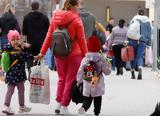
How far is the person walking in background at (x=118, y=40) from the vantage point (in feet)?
62.4

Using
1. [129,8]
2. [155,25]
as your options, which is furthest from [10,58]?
[129,8]

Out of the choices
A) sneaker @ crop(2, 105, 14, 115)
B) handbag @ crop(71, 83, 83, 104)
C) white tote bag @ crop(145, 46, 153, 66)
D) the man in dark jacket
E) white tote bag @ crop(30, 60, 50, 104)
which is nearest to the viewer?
handbag @ crop(71, 83, 83, 104)

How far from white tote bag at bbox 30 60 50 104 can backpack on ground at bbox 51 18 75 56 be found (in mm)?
509

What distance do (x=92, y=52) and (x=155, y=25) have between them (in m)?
12.3

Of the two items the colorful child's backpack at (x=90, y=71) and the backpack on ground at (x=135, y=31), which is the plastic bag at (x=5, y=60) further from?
the backpack on ground at (x=135, y=31)

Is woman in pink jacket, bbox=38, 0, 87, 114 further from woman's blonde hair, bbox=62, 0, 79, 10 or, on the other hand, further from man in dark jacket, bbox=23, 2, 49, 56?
man in dark jacket, bbox=23, 2, 49, 56

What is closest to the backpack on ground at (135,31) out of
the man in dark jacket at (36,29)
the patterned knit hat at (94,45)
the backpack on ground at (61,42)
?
the man in dark jacket at (36,29)

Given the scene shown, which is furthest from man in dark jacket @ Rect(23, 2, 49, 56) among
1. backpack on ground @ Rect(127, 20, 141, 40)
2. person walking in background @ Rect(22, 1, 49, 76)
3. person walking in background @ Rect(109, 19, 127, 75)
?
person walking in background @ Rect(109, 19, 127, 75)

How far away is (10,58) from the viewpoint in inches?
391

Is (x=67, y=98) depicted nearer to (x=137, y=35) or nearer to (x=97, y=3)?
(x=137, y=35)

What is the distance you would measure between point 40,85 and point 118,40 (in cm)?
975

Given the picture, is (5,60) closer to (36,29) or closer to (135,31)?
(36,29)

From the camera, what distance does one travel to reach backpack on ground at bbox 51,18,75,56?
9305 millimetres

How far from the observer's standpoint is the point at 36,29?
13.9 meters
